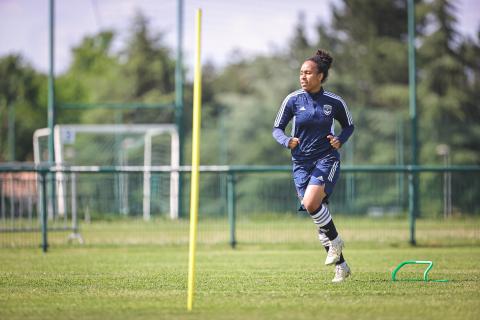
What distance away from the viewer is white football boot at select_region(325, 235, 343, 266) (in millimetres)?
8875

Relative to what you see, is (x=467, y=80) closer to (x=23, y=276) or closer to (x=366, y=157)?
(x=366, y=157)

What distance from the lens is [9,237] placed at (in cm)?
1692

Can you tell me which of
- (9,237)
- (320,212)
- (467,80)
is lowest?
(9,237)

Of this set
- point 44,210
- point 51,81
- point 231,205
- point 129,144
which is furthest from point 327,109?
point 129,144

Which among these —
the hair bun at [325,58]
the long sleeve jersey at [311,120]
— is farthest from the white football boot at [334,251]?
the hair bun at [325,58]

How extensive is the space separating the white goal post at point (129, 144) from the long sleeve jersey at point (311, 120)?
7263mm

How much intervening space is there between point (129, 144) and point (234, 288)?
23.0 m

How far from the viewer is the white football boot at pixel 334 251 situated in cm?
888

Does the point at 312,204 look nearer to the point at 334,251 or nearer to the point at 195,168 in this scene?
the point at 334,251

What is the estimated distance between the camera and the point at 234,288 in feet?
27.8

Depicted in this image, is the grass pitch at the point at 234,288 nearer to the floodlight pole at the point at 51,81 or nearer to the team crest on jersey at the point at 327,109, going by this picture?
the team crest on jersey at the point at 327,109

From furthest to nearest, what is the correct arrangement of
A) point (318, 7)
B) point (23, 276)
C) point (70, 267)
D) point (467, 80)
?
point (467, 80) < point (318, 7) < point (70, 267) < point (23, 276)

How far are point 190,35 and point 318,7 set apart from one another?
9.10 m

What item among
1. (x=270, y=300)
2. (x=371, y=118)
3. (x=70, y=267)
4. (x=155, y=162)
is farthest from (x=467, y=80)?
(x=270, y=300)
